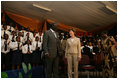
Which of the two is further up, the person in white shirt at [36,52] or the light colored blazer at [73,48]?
the light colored blazer at [73,48]

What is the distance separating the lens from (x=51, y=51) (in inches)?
93.7

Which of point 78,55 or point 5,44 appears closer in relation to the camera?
point 78,55

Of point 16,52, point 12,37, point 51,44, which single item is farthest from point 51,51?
point 12,37

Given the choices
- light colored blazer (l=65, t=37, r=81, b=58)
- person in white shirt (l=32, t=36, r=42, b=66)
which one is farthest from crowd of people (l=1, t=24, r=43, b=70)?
light colored blazer (l=65, t=37, r=81, b=58)

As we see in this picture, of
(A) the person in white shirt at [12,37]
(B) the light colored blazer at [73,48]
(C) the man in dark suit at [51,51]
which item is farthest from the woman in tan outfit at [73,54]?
(A) the person in white shirt at [12,37]

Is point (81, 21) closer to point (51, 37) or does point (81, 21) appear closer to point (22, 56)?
point (22, 56)

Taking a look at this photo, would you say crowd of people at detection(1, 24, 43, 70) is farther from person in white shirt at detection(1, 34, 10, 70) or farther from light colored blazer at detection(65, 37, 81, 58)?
light colored blazer at detection(65, 37, 81, 58)

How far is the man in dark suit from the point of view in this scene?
2340mm

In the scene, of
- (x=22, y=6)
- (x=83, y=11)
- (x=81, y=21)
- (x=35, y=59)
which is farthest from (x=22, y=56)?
(x=81, y=21)

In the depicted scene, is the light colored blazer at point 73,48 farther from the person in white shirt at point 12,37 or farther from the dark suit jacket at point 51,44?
the person in white shirt at point 12,37

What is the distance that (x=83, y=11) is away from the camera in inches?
246

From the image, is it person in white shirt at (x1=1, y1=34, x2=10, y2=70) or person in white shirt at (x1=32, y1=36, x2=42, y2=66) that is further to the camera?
person in white shirt at (x1=32, y1=36, x2=42, y2=66)

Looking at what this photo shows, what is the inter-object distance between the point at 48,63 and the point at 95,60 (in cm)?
247

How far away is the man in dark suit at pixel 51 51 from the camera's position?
7.68 feet
